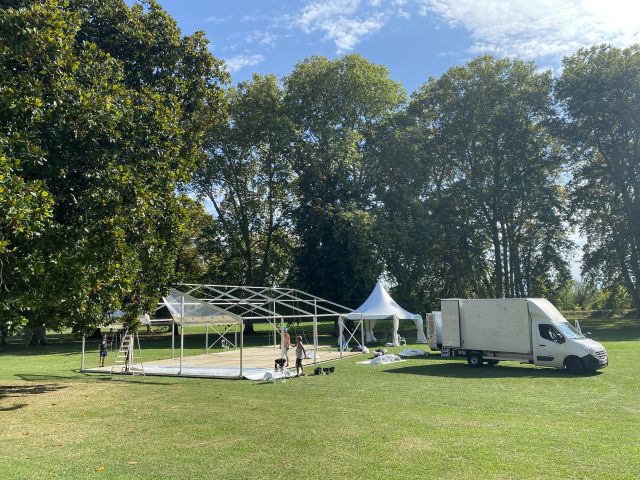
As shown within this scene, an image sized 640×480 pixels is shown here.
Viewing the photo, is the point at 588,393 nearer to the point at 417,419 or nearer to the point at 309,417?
the point at 417,419

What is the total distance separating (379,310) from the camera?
2981cm

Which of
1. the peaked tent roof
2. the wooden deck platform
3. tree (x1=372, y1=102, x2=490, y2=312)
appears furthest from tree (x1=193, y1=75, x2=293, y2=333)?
the wooden deck platform

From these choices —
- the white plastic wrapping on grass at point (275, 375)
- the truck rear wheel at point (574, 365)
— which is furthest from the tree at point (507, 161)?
the white plastic wrapping on grass at point (275, 375)

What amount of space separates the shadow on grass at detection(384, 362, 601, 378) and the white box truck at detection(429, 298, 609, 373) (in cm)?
39

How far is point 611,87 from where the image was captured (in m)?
39.2

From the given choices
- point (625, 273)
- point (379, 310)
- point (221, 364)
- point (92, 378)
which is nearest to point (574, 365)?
point (379, 310)

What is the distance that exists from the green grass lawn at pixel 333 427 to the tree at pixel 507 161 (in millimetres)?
25939

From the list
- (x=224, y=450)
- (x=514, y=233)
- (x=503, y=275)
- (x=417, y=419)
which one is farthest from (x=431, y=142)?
(x=224, y=450)

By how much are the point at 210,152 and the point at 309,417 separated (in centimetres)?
3473

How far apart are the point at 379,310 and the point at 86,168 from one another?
21.0 meters

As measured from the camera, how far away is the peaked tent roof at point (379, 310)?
95.1 ft

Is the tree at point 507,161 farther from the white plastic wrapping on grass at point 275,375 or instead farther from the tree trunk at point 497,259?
the white plastic wrapping on grass at point 275,375

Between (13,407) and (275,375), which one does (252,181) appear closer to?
(275,375)

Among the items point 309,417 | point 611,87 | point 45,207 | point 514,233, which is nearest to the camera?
point 45,207
